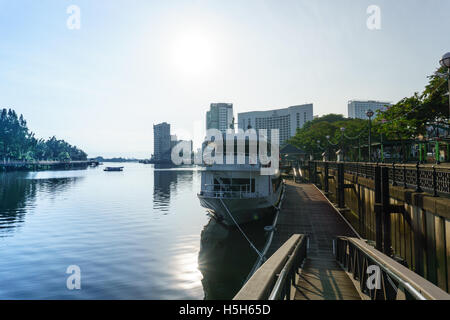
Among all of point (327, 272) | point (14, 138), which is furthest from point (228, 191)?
point (14, 138)

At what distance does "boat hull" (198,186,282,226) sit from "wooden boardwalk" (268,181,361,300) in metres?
1.77

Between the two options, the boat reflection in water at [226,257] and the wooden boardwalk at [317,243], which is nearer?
the wooden boardwalk at [317,243]

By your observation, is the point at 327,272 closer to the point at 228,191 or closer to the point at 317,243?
the point at 317,243

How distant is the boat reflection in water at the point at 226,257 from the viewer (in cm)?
1373

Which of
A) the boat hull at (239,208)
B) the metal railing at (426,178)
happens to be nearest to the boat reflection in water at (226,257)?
the boat hull at (239,208)

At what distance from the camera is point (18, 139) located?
150 m

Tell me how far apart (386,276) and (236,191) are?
16976mm

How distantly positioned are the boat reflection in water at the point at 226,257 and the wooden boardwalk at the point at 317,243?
234cm

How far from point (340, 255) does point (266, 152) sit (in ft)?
46.8

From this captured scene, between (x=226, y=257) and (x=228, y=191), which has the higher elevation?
(x=228, y=191)

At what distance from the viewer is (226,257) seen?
1802 cm

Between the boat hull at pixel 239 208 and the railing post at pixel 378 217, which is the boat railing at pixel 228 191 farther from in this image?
the railing post at pixel 378 217

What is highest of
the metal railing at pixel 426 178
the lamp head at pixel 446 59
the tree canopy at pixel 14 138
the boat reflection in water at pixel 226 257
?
the tree canopy at pixel 14 138

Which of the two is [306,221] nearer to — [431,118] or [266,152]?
[266,152]
